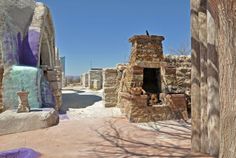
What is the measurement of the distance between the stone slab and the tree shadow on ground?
1482 millimetres

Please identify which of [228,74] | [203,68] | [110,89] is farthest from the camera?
[110,89]

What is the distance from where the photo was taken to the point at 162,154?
13.1 feet

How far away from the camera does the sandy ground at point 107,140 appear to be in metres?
4.15

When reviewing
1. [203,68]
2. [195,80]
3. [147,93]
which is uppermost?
[203,68]

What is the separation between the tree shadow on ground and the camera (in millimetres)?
4081

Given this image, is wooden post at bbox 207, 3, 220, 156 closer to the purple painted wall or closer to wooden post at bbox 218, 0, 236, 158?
wooden post at bbox 218, 0, 236, 158

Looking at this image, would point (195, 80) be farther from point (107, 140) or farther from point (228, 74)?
point (107, 140)

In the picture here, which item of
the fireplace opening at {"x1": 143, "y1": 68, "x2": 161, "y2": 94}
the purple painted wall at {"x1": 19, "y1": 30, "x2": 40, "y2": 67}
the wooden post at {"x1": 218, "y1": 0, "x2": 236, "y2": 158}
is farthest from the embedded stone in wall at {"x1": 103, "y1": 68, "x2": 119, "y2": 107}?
the wooden post at {"x1": 218, "y1": 0, "x2": 236, "y2": 158}

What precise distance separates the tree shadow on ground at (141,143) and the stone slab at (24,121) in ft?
4.86

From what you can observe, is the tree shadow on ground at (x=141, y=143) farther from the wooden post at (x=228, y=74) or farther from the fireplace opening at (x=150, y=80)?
the fireplace opening at (x=150, y=80)

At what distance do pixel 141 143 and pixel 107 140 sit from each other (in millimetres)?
747

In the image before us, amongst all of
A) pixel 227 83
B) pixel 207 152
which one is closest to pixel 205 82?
pixel 207 152

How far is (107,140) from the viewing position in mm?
5082

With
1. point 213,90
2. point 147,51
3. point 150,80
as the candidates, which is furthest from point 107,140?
point 150,80
